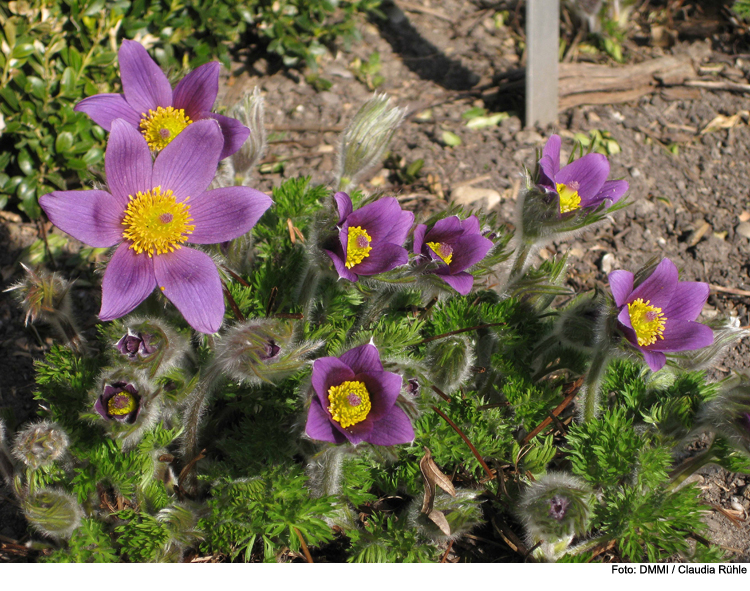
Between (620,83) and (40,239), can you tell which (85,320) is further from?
(620,83)

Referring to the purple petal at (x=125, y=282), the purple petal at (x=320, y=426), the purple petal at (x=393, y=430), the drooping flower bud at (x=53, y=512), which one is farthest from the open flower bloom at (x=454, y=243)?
the drooping flower bud at (x=53, y=512)

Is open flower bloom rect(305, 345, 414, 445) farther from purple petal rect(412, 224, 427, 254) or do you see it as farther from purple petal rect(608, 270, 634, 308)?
A: purple petal rect(608, 270, 634, 308)

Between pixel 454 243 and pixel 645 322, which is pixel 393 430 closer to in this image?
pixel 454 243

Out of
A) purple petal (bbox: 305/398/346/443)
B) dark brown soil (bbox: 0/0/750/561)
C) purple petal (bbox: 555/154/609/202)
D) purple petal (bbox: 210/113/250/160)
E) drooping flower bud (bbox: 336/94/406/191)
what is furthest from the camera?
dark brown soil (bbox: 0/0/750/561)

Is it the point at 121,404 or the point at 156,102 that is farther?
the point at 156,102

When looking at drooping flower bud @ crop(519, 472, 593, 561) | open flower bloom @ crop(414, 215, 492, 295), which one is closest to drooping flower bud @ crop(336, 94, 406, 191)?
open flower bloom @ crop(414, 215, 492, 295)

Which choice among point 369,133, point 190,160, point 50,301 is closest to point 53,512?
point 50,301

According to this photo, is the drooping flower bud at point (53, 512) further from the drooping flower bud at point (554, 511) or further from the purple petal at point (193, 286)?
the drooping flower bud at point (554, 511)
